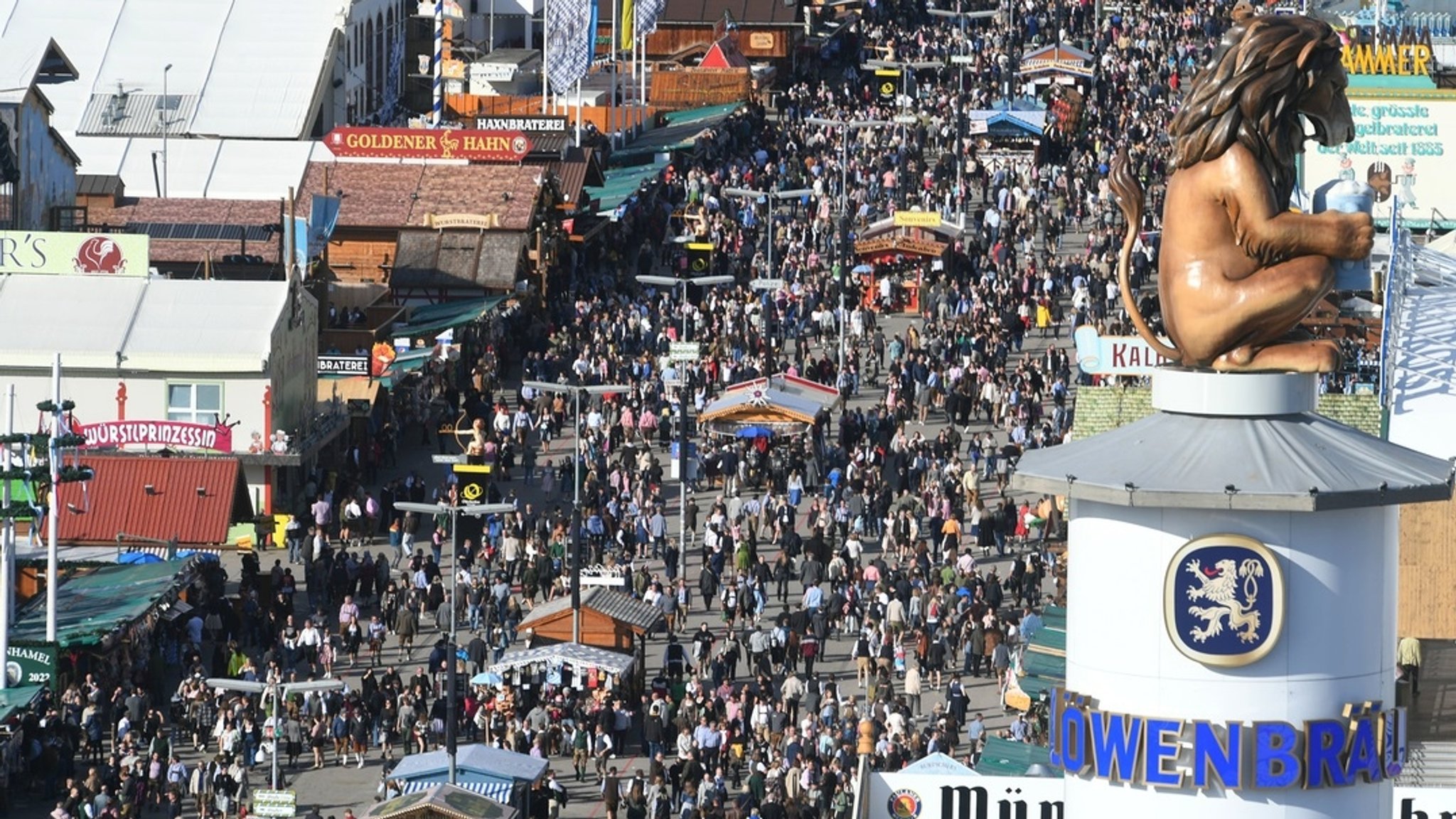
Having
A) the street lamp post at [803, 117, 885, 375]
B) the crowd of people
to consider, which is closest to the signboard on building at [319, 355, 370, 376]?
the crowd of people

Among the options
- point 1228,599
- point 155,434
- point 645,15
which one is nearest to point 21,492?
point 155,434

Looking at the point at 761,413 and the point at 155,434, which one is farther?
the point at 761,413

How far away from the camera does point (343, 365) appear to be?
67.2 metres

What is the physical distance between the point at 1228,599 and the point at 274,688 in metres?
28.2

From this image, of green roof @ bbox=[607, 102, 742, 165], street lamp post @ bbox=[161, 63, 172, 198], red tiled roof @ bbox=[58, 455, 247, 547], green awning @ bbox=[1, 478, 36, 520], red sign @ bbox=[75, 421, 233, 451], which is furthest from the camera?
green roof @ bbox=[607, 102, 742, 165]

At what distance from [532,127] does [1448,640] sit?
61051mm

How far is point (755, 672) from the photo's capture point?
5244 centimetres

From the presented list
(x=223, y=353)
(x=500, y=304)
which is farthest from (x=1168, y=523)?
(x=500, y=304)

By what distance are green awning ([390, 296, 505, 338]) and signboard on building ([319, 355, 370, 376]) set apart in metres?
6.52

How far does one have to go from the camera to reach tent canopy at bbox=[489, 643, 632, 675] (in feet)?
161

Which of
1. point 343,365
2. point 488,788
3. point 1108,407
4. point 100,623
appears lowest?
point 488,788

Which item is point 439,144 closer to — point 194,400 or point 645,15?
point 645,15

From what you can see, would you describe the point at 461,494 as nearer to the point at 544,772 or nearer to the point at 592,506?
the point at 592,506

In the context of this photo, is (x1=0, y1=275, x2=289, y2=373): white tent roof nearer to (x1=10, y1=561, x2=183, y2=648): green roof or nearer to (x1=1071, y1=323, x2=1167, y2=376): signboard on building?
(x1=10, y1=561, x2=183, y2=648): green roof
